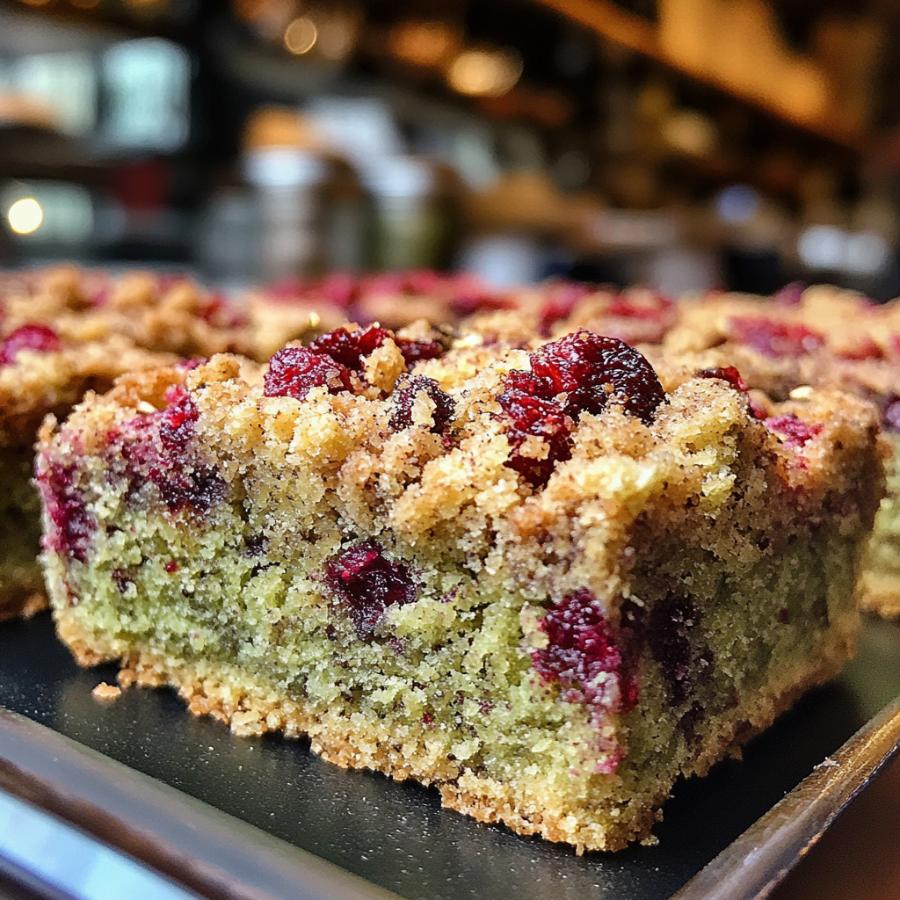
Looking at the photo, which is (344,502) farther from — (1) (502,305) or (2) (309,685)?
(1) (502,305)

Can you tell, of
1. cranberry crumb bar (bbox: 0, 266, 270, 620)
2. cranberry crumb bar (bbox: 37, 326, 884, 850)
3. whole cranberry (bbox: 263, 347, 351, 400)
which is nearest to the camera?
cranberry crumb bar (bbox: 37, 326, 884, 850)

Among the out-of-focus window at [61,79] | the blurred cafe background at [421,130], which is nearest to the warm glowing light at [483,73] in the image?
the blurred cafe background at [421,130]

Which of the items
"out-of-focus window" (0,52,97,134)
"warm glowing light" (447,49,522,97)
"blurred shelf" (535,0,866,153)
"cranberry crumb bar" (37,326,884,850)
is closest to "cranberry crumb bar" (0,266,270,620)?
"cranberry crumb bar" (37,326,884,850)

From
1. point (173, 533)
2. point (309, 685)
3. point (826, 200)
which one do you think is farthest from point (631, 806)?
point (826, 200)

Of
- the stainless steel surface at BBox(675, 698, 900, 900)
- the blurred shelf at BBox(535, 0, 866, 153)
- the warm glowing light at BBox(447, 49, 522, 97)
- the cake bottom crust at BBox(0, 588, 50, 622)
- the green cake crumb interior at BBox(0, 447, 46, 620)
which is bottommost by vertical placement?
the cake bottom crust at BBox(0, 588, 50, 622)

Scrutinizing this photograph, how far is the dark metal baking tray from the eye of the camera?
2.39ft

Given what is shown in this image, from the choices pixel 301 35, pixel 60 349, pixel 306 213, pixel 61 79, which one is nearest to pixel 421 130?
pixel 301 35

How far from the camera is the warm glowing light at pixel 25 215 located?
376 cm

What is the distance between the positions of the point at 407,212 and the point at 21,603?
2.85 m

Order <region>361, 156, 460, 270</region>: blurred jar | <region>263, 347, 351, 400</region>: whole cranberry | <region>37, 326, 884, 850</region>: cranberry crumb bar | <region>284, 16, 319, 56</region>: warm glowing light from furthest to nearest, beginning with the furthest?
<region>284, 16, 319, 56</region>: warm glowing light < <region>361, 156, 460, 270</region>: blurred jar < <region>263, 347, 351, 400</region>: whole cranberry < <region>37, 326, 884, 850</region>: cranberry crumb bar

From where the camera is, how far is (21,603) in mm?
1203

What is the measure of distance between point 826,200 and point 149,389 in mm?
7368

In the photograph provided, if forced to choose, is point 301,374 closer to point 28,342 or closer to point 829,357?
point 28,342

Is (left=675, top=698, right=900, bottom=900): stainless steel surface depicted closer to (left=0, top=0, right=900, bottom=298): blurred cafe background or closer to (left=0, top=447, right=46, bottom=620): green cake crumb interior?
(left=0, top=447, right=46, bottom=620): green cake crumb interior
